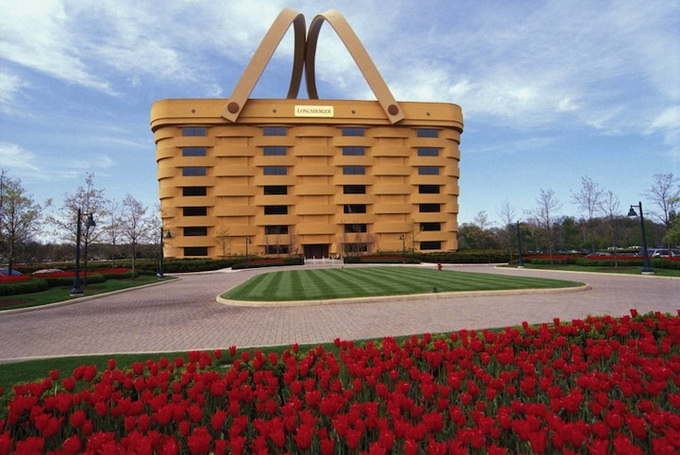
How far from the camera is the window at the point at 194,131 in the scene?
239 ft

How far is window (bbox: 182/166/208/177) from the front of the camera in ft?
240

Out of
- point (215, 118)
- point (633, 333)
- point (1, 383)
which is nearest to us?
point (1, 383)

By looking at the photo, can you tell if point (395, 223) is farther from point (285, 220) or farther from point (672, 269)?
point (672, 269)

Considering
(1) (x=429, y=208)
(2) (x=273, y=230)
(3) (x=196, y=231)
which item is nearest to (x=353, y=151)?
(1) (x=429, y=208)

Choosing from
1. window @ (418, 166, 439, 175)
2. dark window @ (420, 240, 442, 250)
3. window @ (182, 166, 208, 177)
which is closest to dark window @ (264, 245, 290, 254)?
window @ (182, 166, 208, 177)

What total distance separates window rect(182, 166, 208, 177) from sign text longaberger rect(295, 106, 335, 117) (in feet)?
66.2

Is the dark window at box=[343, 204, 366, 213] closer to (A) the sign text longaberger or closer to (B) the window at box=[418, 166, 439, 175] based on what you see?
(B) the window at box=[418, 166, 439, 175]

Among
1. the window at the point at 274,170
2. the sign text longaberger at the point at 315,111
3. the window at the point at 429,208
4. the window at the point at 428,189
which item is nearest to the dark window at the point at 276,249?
the window at the point at 274,170

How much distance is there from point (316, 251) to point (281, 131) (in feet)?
78.6

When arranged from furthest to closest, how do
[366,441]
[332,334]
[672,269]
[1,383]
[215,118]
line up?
[215,118]
[672,269]
[332,334]
[1,383]
[366,441]

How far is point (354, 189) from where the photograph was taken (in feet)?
253

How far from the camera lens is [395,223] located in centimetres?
7588

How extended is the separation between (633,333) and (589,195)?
53444mm

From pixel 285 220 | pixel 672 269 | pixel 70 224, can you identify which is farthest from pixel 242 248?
pixel 672 269
